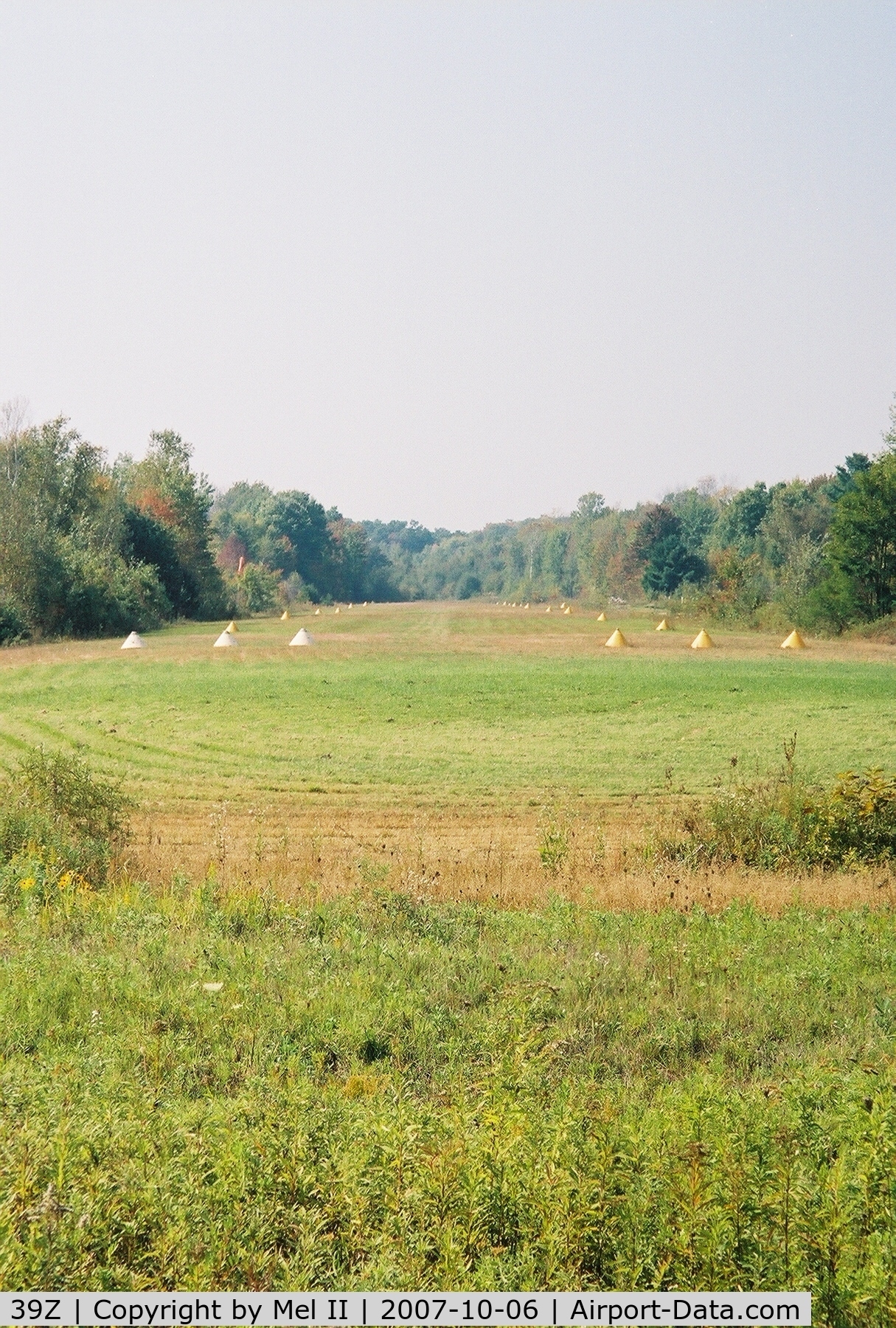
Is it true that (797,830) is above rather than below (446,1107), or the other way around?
below

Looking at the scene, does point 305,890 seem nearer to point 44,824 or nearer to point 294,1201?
point 44,824

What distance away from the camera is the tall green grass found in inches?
160

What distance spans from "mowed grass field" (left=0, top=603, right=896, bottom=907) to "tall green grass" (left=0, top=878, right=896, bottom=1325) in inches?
93.5

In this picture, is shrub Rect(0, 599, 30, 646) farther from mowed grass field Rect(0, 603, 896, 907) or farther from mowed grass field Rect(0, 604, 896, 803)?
mowed grass field Rect(0, 603, 896, 907)

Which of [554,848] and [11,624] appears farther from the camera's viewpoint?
[11,624]

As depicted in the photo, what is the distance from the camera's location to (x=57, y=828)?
36.4 feet

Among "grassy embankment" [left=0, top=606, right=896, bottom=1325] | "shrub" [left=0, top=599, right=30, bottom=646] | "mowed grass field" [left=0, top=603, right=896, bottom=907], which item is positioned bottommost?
"mowed grass field" [left=0, top=603, right=896, bottom=907]

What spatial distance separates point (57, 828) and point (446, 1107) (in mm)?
6638

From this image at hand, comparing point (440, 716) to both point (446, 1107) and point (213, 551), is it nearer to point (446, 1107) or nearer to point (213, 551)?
point (446, 1107)

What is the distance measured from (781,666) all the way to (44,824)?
29.6 m

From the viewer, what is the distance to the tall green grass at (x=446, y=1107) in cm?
407
